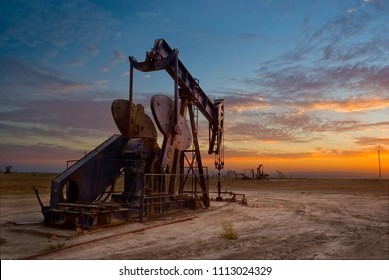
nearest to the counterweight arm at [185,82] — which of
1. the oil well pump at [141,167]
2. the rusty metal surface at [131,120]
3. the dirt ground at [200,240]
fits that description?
the oil well pump at [141,167]

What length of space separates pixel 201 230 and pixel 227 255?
307cm

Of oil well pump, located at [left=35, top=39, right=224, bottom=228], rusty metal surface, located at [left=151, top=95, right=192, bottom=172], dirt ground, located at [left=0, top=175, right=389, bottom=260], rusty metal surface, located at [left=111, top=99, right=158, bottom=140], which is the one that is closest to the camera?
dirt ground, located at [left=0, top=175, right=389, bottom=260]

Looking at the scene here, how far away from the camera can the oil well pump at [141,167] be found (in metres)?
10.2

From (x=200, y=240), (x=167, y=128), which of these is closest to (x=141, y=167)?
(x=167, y=128)

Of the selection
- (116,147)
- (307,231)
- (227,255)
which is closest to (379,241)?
(307,231)

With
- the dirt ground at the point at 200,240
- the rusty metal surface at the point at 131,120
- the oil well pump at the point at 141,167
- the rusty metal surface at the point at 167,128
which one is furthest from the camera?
the rusty metal surface at the point at 167,128

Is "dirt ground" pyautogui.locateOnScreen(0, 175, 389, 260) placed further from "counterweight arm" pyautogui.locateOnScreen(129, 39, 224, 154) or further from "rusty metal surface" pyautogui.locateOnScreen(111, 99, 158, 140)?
"counterweight arm" pyautogui.locateOnScreen(129, 39, 224, 154)

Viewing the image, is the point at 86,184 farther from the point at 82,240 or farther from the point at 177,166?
the point at 177,166

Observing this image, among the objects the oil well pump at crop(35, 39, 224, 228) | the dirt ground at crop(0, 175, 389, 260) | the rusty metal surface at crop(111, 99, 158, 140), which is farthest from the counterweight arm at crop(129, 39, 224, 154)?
the dirt ground at crop(0, 175, 389, 260)

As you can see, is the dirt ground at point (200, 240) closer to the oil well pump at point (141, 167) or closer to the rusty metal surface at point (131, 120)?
the oil well pump at point (141, 167)

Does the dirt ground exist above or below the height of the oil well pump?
below

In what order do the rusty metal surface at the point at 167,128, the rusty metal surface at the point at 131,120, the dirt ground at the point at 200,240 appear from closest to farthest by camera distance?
the dirt ground at the point at 200,240, the rusty metal surface at the point at 131,120, the rusty metal surface at the point at 167,128

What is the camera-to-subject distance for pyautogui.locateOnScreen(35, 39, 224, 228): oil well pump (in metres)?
10.2

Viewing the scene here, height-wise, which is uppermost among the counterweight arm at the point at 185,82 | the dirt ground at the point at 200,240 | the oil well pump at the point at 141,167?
the counterweight arm at the point at 185,82
